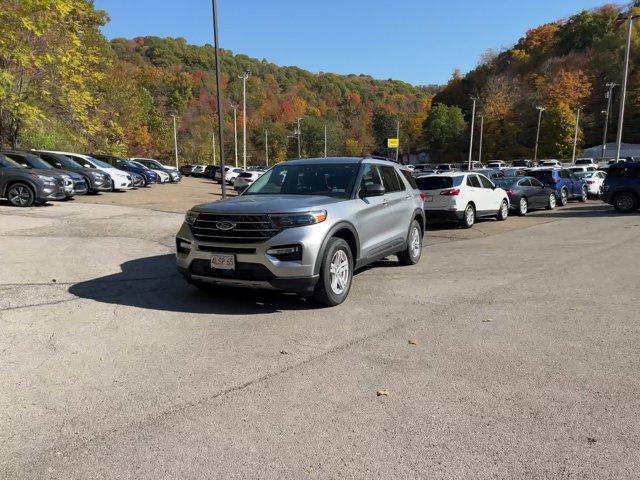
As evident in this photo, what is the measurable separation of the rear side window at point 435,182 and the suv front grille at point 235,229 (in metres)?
9.90

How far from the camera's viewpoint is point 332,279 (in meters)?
6.21

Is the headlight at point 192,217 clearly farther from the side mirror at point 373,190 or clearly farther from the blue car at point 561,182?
the blue car at point 561,182

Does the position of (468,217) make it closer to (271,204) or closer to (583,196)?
(271,204)

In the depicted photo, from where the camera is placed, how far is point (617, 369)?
4.29 metres

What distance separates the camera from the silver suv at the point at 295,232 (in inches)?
227

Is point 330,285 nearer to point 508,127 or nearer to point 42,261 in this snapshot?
point 42,261

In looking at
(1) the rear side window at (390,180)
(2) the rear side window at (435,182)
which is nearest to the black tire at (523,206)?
(2) the rear side window at (435,182)

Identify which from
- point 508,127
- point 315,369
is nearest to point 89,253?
point 315,369

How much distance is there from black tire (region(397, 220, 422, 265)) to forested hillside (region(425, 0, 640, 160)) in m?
76.2

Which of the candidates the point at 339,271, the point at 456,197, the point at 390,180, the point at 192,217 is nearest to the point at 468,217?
the point at 456,197

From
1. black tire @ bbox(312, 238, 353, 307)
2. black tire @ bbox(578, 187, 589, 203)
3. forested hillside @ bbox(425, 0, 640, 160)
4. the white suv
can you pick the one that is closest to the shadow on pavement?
black tire @ bbox(312, 238, 353, 307)

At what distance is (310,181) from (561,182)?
729 inches

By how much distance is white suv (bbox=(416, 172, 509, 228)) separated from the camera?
572 inches

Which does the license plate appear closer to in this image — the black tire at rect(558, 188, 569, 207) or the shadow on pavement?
the shadow on pavement
